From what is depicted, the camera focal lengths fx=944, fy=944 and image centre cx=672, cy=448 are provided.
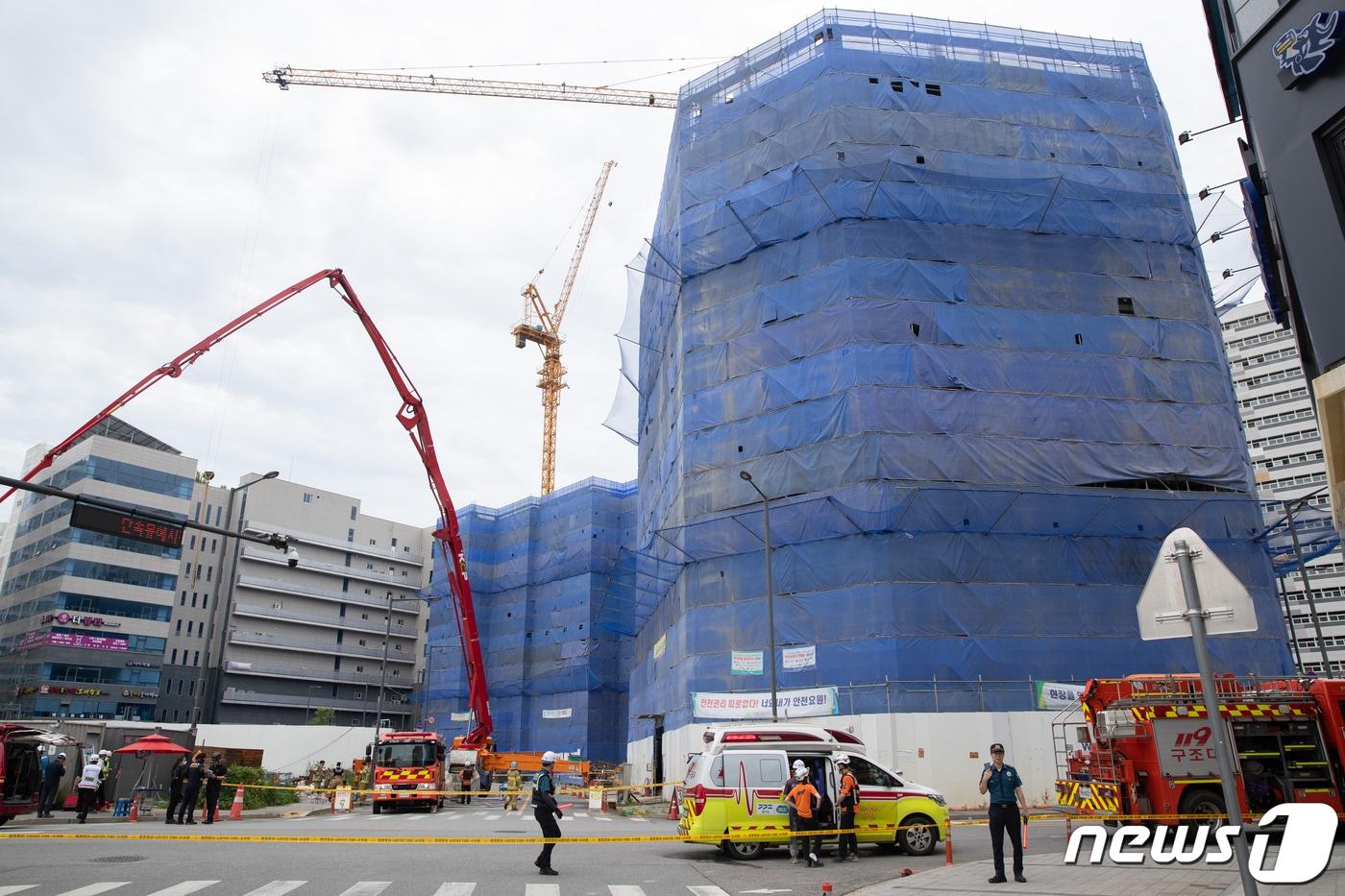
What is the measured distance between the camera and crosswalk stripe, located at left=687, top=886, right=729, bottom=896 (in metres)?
11.6

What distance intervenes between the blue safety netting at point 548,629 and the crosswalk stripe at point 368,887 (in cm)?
5299

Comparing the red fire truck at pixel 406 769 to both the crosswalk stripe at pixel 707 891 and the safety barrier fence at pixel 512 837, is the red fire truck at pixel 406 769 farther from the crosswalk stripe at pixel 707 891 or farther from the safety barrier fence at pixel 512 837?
the crosswalk stripe at pixel 707 891

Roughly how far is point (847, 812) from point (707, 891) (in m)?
4.71

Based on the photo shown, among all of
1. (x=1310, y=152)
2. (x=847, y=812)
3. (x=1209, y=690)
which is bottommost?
(x=847, y=812)

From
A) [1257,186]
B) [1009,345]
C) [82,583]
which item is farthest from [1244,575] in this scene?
[82,583]

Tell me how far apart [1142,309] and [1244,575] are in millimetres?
10481

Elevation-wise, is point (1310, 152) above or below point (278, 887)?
above

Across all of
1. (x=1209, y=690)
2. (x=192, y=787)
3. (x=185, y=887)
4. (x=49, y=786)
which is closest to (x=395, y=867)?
(x=185, y=887)

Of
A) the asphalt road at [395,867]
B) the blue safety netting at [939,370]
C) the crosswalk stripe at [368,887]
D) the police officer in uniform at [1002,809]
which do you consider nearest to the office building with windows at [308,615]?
the blue safety netting at [939,370]

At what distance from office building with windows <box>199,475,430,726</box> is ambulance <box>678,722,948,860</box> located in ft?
249

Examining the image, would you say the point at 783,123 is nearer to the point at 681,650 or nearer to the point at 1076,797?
the point at 681,650

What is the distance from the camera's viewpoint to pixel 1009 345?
34719 millimetres

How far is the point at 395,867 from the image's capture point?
44.8 feet

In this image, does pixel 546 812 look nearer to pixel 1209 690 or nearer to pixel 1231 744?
pixel 1209 690
